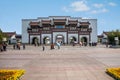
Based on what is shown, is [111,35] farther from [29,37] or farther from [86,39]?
[29,37]

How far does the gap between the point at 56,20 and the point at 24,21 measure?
10.6 m

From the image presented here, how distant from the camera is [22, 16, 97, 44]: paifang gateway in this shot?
89375 millimetres

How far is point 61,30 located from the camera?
89.7 metres

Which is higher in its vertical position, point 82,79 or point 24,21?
point 24,21

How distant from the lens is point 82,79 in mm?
14594

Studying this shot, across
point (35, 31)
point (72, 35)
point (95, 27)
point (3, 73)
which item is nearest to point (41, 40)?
point (35, 31)

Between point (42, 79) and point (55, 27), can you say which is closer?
point (42, 79)

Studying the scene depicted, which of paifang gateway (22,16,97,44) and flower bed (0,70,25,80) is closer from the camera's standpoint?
flower bed (0,70,25,80)

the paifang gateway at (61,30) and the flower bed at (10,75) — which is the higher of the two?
the paifang gateway at (61,30)

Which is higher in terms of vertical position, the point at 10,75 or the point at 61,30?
the point at 61,30

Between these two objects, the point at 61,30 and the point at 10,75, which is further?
the point at 61,30

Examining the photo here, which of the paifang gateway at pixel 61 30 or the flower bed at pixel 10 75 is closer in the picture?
the flower bed at pixel 10 75

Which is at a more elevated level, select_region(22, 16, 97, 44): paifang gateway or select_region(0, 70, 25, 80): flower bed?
select_region(22, 16, 97, 44): paifang gateway

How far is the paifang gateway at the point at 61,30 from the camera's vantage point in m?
89.4
